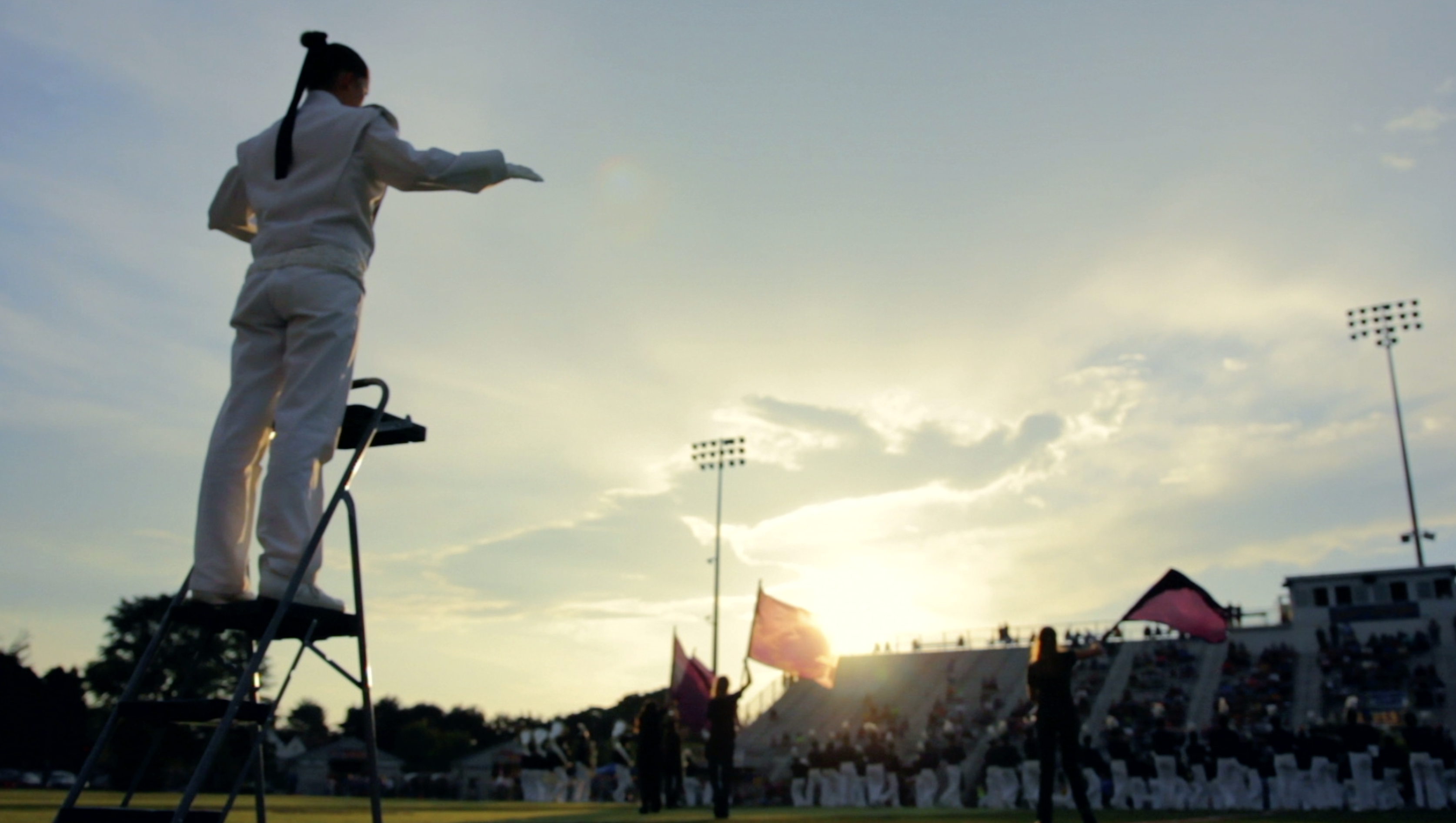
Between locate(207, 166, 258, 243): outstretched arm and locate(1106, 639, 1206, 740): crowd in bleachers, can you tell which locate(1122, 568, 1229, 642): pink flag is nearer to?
locate(207, 166, 258, 243): outstretched arm

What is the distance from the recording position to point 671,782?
21.1m

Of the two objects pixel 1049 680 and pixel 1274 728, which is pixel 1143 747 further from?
pixel 1049 680

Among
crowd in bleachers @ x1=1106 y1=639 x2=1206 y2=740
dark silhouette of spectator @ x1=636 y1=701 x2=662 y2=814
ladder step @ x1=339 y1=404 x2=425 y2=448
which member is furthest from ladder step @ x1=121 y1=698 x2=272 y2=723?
crowd in bleachers @ x1=1106 y1=639 x2=1206 y2=740

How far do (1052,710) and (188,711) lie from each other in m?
7.62

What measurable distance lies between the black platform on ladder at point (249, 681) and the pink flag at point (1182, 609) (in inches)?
288

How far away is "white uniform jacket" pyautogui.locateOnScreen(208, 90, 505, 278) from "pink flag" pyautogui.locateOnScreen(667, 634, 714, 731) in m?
29.1

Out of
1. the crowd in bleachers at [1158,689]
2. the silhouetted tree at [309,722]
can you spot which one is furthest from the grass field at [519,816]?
the silhouetted tree at [309,722]

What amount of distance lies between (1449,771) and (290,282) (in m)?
24.1

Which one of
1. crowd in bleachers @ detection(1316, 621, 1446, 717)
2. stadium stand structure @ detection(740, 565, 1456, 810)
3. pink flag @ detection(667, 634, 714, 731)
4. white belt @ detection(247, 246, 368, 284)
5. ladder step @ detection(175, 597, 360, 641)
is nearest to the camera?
ladder step @ detection(175, 597, 360, 641)

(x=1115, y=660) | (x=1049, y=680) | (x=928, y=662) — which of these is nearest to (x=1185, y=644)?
(x=1115, y=660)

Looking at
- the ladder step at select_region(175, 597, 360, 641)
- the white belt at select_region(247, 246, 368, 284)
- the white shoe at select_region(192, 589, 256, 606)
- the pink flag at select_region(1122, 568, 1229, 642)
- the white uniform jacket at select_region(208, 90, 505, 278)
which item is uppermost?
the white uniform jacket at select_region(208, 90, 505, 278)

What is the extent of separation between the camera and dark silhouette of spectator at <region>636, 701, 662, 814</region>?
1532 cm

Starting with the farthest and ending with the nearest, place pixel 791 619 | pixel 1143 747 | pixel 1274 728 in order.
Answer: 1. pixel 1143 747
2. pixel 791 619
3. pixel 1274 728

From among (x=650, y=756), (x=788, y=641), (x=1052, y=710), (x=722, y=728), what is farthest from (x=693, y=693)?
(x=1052, y=710)
